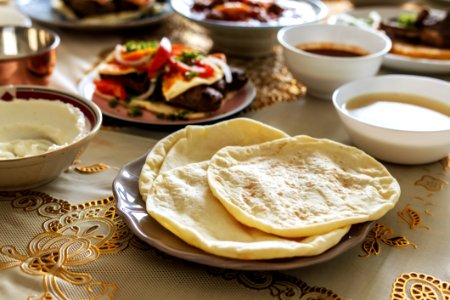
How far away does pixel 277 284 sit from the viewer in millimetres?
1464

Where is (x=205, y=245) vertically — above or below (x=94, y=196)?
above

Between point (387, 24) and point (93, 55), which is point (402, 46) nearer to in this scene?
point (387, 24)

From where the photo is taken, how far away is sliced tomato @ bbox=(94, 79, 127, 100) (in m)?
2.39

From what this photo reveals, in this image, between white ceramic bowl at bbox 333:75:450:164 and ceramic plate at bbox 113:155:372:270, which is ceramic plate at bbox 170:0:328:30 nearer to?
white ceramic bowl at bbox 333:75:450:164

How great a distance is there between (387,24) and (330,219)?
198 cm

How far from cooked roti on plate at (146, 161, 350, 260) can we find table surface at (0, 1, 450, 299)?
11 centimetres

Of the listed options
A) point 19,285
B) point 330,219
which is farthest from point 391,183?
point 19,285

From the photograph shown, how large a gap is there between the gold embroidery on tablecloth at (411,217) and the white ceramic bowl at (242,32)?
1.34 meters

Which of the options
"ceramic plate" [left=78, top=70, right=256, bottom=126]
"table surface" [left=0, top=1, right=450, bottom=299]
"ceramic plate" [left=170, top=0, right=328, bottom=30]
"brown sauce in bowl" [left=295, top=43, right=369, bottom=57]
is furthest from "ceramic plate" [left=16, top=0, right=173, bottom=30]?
"table surface" [left=0, top=1, right=450, bottom=299]

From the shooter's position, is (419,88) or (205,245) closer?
(205,245)

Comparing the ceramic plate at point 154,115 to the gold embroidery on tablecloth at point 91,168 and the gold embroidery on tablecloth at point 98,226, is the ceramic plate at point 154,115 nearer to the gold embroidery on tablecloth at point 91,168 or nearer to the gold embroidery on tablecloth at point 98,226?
the gold embroidery on tablecloth at point 91,168

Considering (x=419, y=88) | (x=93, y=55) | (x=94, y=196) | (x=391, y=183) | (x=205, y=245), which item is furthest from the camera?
(x=93, y=55)

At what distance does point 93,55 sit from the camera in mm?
2967

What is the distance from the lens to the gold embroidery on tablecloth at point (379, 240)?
63.6 inches
